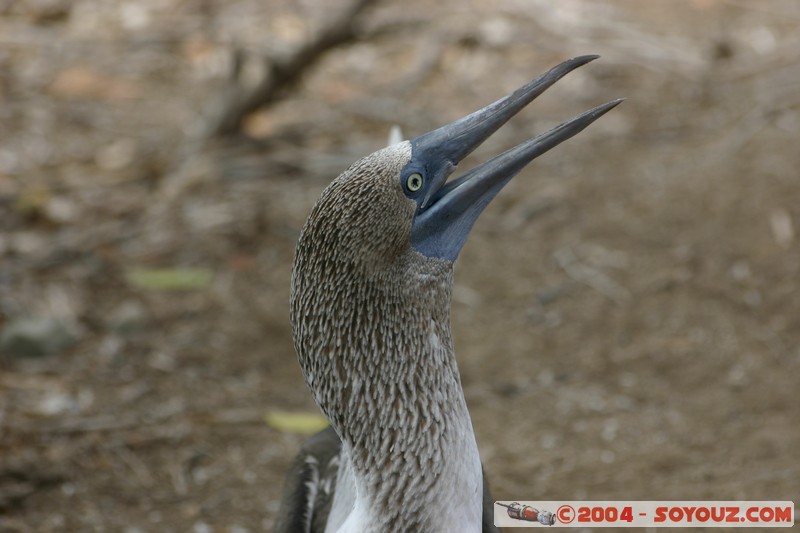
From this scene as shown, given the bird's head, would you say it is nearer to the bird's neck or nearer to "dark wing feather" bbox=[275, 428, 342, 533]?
the bird's neck

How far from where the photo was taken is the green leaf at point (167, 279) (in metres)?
5.96

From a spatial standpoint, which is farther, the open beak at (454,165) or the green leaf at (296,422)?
the green leaf at (296,422)

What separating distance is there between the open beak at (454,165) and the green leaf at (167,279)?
3.44m

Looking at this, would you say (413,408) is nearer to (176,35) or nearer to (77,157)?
(77,157)

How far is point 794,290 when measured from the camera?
5.33 m

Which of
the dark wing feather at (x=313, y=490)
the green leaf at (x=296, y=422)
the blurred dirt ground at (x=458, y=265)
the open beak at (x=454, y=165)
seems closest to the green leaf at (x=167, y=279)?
the blurred dirt ground at (x=458, y=265)

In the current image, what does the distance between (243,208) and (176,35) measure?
289 cm

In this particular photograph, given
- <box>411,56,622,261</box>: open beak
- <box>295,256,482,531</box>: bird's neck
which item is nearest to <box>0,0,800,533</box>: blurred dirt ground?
<box>295,256,482,531</box>: bird's neck

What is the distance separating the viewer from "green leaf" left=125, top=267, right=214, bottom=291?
5.96 m

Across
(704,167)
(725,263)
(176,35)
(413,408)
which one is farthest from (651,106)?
(413,408)

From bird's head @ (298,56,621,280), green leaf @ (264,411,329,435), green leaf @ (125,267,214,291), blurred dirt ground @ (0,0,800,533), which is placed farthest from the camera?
green leaf @ (125,267,214,291)

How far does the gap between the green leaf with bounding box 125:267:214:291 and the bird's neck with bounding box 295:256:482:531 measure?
3.26 meters

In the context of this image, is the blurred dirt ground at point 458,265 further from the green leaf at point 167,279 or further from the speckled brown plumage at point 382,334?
the speckled brown plumage at point 382,334

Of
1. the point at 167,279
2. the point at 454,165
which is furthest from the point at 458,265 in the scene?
the point at 454,165
